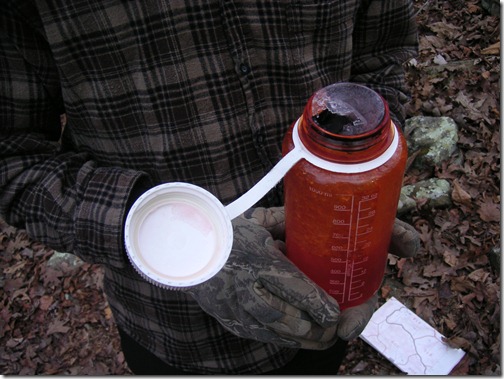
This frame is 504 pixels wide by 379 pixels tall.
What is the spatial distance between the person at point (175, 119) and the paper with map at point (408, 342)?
1987 mm

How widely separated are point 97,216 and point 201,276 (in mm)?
432

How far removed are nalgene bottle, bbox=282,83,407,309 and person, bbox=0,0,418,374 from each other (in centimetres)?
13

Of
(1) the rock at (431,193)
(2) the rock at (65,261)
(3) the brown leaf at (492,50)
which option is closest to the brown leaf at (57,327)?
(2) the rock at (65,261)

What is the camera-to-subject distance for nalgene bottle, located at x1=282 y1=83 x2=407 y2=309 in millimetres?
1063

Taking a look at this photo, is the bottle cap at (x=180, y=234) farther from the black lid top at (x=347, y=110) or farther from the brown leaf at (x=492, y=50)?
the brown leaf at (x=492, y=50)

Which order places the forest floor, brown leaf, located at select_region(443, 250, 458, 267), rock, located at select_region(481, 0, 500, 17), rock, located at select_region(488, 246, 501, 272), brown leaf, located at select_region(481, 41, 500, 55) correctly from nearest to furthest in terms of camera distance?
the forest floor → rock, located at select_region(488, 246, 501, 272) → brown leaf, located at select_region(443, 250, 458, 267) → brown leaf, located at select_region(481, 41, 500, 55) → rock, located at select_region(481, 0, 500, 17)

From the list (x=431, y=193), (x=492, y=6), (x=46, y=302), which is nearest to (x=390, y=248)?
(x=431, y=193)

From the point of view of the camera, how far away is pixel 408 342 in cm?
330

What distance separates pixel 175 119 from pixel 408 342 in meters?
Result: 2.53

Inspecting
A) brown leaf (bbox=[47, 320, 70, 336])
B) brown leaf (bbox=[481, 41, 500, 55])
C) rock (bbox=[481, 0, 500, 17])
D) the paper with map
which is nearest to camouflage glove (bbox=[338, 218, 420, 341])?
the paper with map

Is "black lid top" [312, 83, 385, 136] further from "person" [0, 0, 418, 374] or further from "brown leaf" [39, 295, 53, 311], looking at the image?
"brown leaf" [39, 295, 53, 311]

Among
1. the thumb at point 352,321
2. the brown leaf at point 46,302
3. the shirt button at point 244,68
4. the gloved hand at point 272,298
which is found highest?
the shirt button at point 244,68

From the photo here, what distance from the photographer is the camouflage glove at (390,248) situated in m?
1.38

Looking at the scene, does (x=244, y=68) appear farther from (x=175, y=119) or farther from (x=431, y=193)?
(x=431, y=193)
